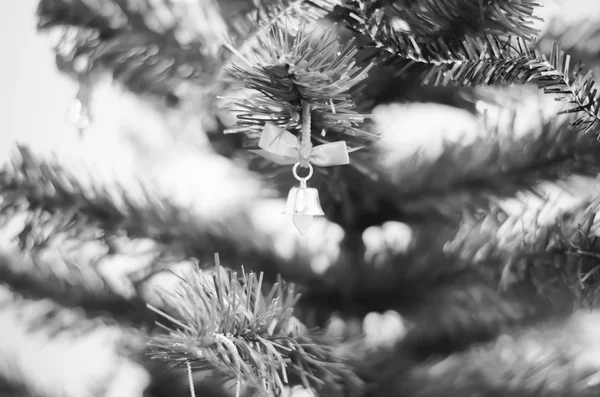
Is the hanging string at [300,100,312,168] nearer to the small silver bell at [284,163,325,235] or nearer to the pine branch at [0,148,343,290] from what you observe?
the small silver bell at [284,163,325,235]

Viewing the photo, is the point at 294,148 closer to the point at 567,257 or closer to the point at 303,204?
the point at 303,204

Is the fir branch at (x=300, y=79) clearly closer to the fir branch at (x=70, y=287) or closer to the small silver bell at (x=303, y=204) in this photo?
the small silver bell at (x=303, y=204)

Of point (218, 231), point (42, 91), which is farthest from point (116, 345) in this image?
point (42, 91)

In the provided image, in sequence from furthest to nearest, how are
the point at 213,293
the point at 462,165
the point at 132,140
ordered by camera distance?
the point at 132,140, the point at 462,165, the point at 213,293

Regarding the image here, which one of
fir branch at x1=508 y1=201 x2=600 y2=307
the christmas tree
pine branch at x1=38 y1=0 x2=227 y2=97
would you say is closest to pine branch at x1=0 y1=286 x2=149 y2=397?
the christmas tree

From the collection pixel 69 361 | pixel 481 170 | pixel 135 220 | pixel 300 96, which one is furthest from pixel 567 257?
pixel 69 361

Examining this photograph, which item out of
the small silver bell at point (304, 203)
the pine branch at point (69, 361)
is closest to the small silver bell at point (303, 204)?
the small silver bell at point (304, 203)

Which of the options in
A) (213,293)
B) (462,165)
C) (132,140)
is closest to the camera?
(213,293)

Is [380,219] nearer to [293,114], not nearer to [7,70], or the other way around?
[293,114]
